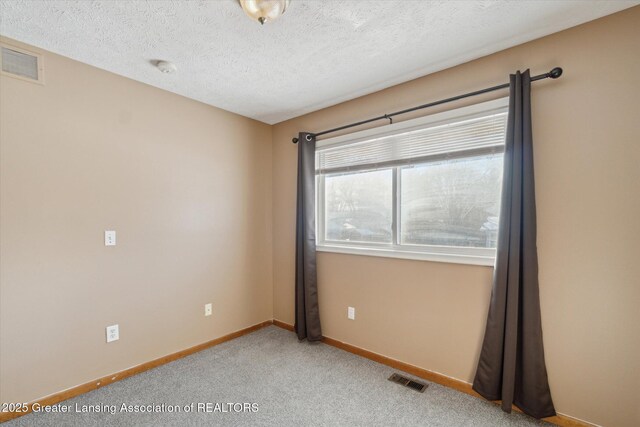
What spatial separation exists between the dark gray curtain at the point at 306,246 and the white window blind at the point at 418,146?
16cm

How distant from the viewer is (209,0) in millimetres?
1546

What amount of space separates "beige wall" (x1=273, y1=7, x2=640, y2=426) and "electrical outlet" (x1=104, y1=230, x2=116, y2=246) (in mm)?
2574

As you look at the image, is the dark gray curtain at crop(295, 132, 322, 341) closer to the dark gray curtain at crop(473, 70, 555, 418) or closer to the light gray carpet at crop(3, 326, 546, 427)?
the light gray carpet at crop(3, 326, 546, 427)

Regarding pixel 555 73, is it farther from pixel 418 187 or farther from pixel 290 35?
pixel 290 35

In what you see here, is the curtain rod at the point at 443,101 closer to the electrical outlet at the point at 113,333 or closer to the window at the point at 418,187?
the window at the point at 418,187

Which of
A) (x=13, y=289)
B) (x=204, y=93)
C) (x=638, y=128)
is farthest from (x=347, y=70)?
(x=13, y=289)

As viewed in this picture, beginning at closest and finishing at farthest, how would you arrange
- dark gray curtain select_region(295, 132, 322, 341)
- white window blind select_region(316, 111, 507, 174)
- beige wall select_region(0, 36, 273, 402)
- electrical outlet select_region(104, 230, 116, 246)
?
beige wall select_region(0, 36, 273, 402) < white window blind select_region(316, 111, 507, 174) < electrical outlet select_region(104, 230, 116, 246) < dark gray curtain select_region(295, 132, 322, 341)

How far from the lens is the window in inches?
84.7

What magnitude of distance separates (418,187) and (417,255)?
22.9 inches

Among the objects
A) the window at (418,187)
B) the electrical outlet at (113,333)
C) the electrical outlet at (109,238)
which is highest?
the window at (418,187)

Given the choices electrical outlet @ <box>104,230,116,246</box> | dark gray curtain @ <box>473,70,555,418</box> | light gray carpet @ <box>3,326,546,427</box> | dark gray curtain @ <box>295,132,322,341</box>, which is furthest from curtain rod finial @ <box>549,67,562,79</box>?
electrical outlet @ <box>104,230,116,246</box>

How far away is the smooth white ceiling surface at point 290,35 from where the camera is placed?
1.61 metres

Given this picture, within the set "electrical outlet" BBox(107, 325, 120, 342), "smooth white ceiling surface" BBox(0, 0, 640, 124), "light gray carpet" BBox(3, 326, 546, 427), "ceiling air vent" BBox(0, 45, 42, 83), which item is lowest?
"light gray carpet" BBox(3, 326, 546, 427)

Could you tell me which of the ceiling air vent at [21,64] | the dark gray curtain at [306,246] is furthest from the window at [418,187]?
the ceiling air vent at [21,64]
